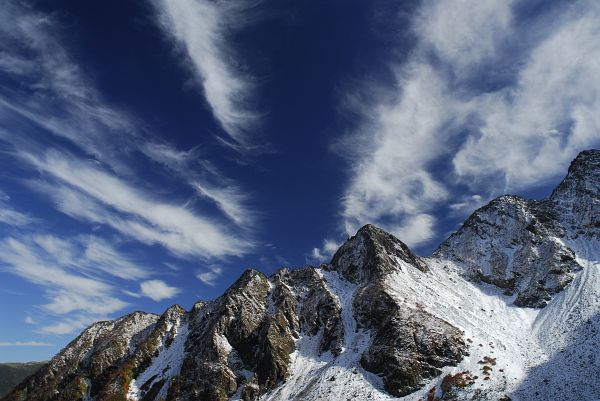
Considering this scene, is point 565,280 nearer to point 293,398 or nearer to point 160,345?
point 293,398

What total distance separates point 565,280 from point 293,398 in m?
59.7

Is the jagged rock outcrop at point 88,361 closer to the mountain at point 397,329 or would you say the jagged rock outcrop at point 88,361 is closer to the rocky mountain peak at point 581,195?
the mountain at point 397,329

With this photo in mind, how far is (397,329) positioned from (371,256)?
1076 inches

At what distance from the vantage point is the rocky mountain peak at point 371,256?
88562mm

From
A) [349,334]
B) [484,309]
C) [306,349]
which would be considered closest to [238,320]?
[306,349]

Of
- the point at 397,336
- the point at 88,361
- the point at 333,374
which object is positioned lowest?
the point at 333,374

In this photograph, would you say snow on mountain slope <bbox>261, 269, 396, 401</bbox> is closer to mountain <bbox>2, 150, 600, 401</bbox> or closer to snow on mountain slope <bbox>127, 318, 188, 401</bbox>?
mountain <bbox>2, 150, 600, 401</bbox>

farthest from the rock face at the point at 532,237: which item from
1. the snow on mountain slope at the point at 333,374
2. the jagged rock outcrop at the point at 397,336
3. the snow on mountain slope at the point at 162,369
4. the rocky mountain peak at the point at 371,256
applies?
the snow on mountain slope at the point at 162,369

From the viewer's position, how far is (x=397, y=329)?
65312mm

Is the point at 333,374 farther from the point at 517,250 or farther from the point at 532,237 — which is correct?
the point at 532,237

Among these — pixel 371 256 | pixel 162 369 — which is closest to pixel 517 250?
pixel 371 256

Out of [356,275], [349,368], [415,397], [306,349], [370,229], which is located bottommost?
[415,397]

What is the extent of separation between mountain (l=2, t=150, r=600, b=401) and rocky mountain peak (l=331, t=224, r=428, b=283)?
0.39 meters

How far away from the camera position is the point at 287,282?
9738 cm
